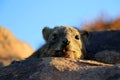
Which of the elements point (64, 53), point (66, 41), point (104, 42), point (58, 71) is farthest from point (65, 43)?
point (104, 42)

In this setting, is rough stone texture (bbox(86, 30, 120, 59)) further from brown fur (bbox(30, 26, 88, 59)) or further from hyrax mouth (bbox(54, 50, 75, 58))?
hyrax mouth (bbox(54, 50, 75, 58))

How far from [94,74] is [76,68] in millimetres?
427

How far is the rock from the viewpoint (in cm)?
712

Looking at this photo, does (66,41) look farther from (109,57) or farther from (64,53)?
(109,57)

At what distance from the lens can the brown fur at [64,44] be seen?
10.3m

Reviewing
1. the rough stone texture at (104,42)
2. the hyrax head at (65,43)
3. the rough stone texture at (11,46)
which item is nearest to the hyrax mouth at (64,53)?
the hyrax head at (65,43)

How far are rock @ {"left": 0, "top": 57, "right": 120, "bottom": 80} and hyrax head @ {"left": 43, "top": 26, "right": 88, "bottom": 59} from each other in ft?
7.57

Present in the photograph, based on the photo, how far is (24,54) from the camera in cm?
2808

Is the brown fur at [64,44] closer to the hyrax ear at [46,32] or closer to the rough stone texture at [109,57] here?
the hyrax ear at [46,32]

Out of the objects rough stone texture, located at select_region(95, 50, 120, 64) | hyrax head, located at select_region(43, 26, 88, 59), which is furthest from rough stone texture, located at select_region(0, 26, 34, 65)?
hyrax head, located at select_region(43, 26, 88, 59)

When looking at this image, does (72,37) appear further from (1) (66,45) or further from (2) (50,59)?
(2) (50,59)

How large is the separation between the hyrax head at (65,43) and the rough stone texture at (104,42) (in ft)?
3.59

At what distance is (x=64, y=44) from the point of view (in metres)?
10.2

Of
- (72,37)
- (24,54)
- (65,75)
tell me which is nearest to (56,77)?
(65,75)
